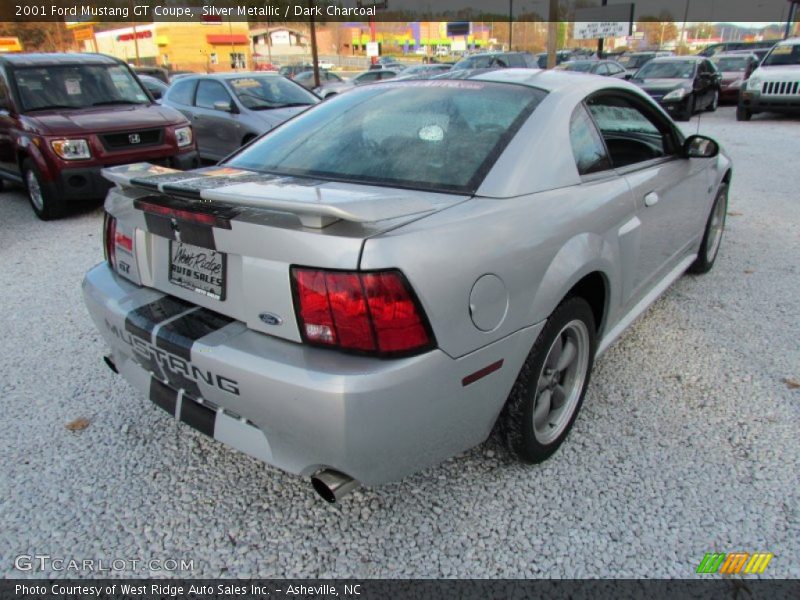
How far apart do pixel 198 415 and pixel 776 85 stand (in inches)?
591

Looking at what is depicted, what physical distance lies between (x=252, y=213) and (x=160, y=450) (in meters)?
1.31

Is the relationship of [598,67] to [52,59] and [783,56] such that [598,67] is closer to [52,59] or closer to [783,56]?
[783,56]

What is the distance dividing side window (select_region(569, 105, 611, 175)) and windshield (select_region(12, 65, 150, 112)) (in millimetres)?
6286

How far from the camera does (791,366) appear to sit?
3.04 meters

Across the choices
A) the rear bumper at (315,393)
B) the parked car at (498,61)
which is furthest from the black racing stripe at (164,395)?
the parked car at (498,61)

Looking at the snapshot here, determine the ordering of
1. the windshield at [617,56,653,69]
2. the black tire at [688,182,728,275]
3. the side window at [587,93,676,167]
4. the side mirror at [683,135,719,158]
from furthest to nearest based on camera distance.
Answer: the windshield at [617,56,653,69] < the black tire at [688,182,728,275] < the side mirror at [683,135,719,158] < the side window at [587,93,676,167]

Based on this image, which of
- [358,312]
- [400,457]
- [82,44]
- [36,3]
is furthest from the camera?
[82,44]

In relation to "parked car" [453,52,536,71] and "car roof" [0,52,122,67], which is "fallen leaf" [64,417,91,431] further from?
"parked car" [453,52,536,71]

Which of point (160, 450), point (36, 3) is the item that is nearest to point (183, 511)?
point (160, 450)

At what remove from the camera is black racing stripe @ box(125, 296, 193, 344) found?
6.53ft

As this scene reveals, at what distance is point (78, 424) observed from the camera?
2.66 metres

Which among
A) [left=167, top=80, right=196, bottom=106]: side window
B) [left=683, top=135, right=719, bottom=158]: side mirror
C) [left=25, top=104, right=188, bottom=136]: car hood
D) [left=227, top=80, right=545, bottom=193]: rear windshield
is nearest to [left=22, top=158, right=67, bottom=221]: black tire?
[left=25, top=104, right=188, bottom=136]: car hood

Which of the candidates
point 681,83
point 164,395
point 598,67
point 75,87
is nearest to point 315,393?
point 164,395

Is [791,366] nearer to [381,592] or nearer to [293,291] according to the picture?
[381,592]
